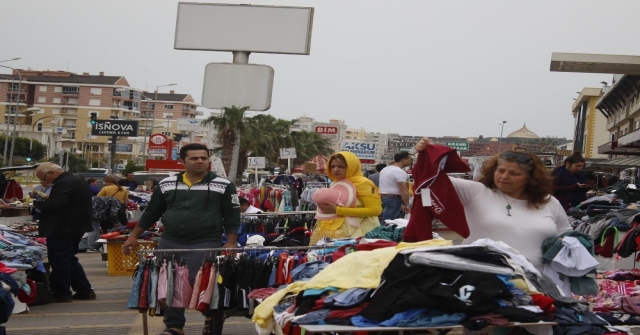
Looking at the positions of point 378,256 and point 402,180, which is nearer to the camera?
point 378,256

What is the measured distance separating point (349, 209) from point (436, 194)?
109 inches

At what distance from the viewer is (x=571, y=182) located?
43.5 feet

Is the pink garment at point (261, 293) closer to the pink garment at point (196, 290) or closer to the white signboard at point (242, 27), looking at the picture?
the pink garment at point (196, 290)

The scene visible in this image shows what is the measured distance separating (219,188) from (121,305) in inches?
133

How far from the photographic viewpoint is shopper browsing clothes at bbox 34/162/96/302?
32.9 feet

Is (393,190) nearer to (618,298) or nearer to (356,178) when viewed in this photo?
(356,178)

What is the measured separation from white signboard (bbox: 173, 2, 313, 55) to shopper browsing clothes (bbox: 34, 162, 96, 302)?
17.6ft

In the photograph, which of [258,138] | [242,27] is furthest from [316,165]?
[242,27]

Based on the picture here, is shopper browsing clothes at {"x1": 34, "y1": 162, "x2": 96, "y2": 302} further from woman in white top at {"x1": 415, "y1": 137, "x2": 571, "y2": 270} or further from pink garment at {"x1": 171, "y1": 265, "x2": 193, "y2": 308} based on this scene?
woman in white top at {"x1": 415, "y1": 137, "x2": 571, "y2": 270}

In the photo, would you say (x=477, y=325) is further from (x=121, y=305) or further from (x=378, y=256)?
(x=121, y=305)

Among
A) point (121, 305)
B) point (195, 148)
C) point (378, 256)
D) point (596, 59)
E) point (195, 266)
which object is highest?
point (596, 59)

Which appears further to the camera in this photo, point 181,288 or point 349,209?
point 349,209

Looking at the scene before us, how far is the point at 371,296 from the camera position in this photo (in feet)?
14.3

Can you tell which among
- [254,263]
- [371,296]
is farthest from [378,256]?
[254,263]
